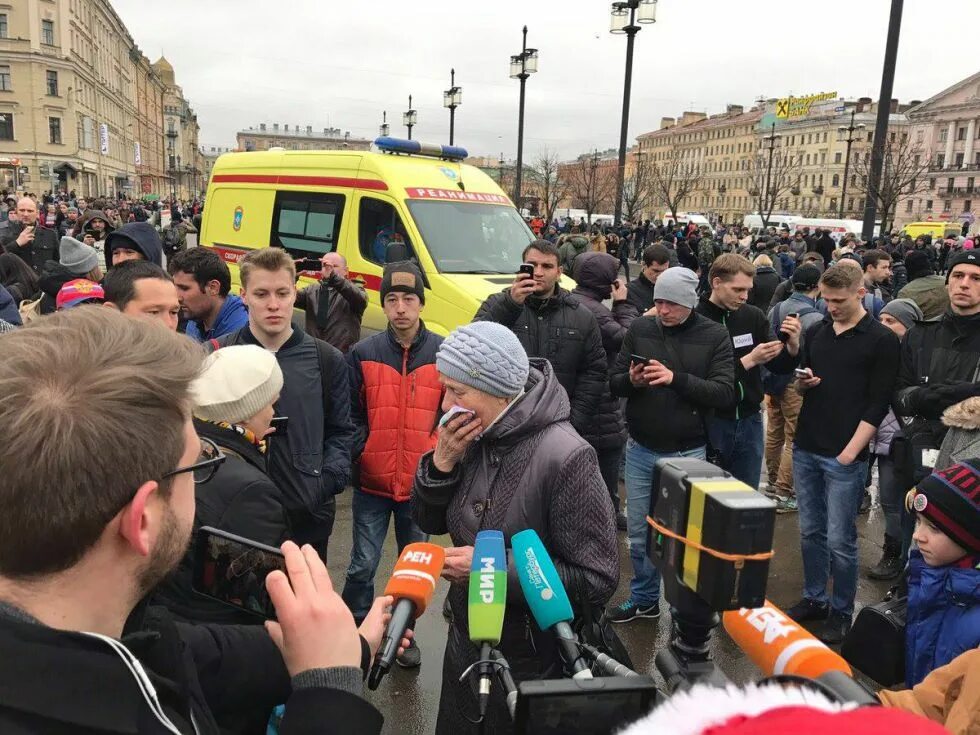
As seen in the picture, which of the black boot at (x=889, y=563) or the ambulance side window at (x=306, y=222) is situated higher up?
the ambulance side window at (x=306, y=222)

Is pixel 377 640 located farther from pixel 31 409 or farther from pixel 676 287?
pixel 676 287

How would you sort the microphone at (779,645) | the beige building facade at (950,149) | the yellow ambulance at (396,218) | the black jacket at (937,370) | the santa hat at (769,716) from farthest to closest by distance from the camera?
the beige building facade at (950,149), the yellow ambulance at (396,218), the black jacket at (937,370), the microphone at (779,645), the santa hat at (769,716)

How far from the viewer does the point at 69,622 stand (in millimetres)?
1095

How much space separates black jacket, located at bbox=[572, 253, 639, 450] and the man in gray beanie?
0.75 meters

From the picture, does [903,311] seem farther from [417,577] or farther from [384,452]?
[417,577]

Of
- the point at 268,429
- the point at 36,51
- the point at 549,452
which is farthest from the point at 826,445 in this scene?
the point at 36,51

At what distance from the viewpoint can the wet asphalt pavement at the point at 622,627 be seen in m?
3.54

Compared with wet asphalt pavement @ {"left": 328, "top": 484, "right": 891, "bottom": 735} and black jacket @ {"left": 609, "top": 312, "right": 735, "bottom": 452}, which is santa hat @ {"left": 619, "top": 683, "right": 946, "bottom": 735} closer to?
wet asphalt pavement @ {"left": 328, "top": 484, "right": 891, "bottom": 735}

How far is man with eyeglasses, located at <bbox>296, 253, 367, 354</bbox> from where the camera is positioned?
5.77m

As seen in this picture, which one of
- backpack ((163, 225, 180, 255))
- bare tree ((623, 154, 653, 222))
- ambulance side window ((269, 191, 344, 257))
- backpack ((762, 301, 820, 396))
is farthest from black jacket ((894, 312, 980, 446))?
bare tree ((623, 154, 653, 222))

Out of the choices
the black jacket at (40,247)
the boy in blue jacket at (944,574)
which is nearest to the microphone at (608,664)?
the boy in blue jacket at (944,574)

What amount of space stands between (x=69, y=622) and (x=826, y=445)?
4.05 meters

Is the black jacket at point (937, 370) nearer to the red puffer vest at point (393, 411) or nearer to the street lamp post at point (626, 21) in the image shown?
the red puffer vest at point (393, 411)

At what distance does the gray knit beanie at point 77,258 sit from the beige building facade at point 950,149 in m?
91.2
